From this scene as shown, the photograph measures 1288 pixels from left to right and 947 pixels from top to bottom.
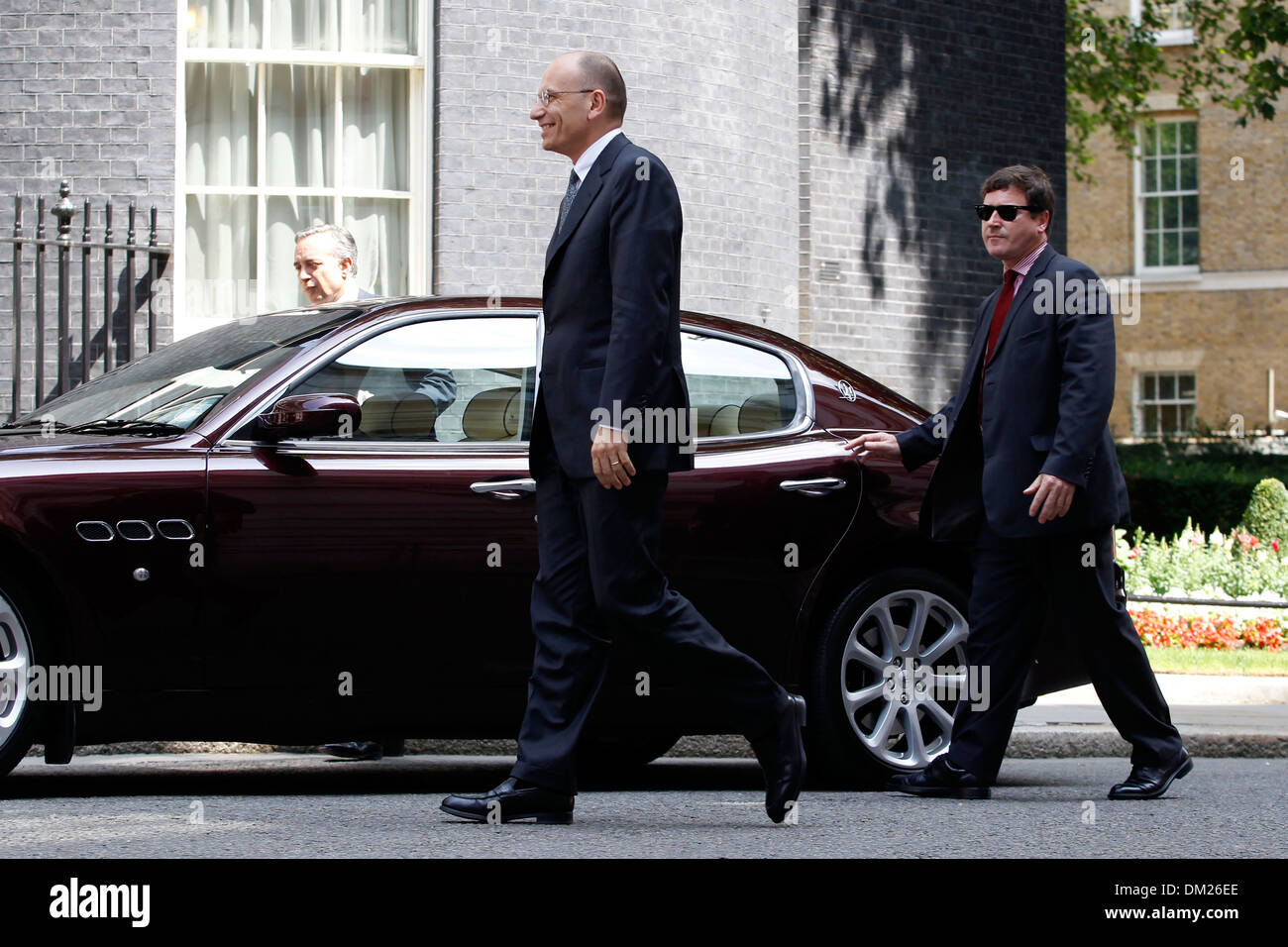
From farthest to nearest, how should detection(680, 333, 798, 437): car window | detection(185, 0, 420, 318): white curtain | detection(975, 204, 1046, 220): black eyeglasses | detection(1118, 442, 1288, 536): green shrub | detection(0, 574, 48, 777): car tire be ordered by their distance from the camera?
detection(1118, 442, 1288, 536): green shrub, detection(185, 0, 420, 318): white curtain, detection(680, 333, 798, 437): car window, detection(975, 204, 1046, 220): black eyeglasses, detection(0, 574, 48, 777): car tire

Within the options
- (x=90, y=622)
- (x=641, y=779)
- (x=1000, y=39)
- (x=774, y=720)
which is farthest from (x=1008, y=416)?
(x=1000, y=39)

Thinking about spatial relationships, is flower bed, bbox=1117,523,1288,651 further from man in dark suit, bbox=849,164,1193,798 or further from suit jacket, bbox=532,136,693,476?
suit jacket, bbox=532,136,693,476

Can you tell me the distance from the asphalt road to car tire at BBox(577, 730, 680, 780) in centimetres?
10

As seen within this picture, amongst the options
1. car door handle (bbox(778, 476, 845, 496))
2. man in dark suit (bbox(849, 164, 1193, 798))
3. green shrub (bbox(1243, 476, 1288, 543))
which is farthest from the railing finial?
green shrub (bbox(1243, 476, 1288, 543))

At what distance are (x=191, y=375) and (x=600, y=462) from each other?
1.89 metres

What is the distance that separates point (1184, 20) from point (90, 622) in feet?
71.5

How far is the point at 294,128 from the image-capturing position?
462 inches

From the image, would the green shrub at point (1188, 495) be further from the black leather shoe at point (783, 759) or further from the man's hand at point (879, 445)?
the black leather shoe at point (783, 759)

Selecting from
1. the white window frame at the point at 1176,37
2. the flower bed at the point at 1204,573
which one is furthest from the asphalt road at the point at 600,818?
the white window frame at the point at 1176,37

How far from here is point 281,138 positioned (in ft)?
38.4

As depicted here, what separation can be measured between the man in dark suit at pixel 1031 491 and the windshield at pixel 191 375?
208 cm

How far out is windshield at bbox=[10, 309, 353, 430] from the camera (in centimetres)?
638

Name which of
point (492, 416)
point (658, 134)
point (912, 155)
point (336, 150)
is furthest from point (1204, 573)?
point (492, 416)

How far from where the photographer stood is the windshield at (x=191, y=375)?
6379 mm
